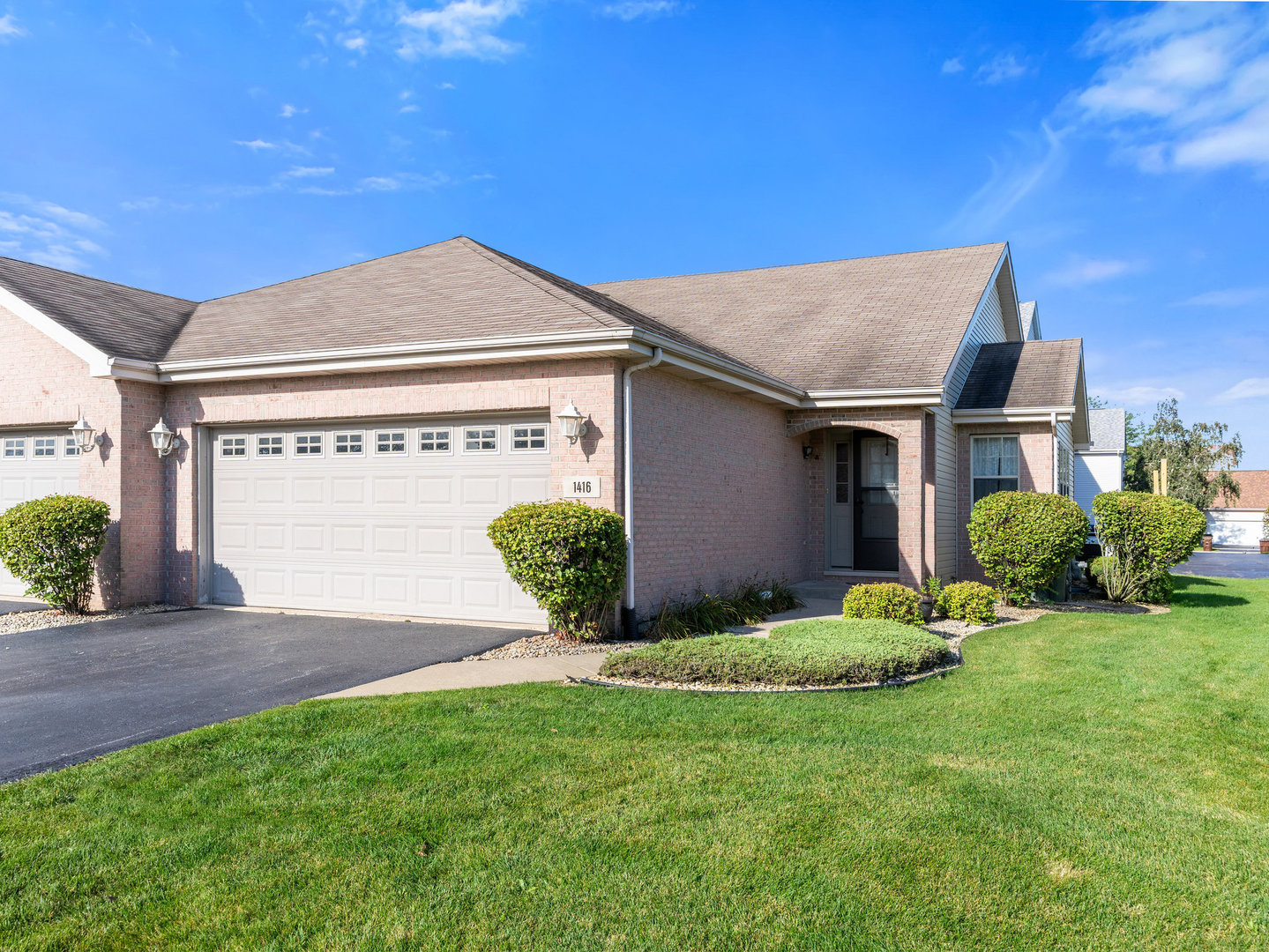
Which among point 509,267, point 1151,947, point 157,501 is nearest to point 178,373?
point 157,501

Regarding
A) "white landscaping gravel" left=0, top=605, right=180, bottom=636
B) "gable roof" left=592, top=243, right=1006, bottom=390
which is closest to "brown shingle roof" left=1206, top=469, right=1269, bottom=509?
"gable roof" left=592, top=243, right=1006, bottom=390

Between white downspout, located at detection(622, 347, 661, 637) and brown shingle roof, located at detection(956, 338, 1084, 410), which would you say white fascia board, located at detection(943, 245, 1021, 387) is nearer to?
brown shingle roof, located at detection(956, 338, 1084, 410)

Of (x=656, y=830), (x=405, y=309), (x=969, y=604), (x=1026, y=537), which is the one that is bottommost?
(x=656, y=830)

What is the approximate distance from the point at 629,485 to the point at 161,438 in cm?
688

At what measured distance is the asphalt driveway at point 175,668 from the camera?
5725 millimetres

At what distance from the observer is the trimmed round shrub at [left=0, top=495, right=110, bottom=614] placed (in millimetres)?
10641

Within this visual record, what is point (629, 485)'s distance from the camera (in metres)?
9.40

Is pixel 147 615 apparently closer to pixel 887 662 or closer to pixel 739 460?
pixel 739 460

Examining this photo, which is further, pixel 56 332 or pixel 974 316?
pixel 974 316

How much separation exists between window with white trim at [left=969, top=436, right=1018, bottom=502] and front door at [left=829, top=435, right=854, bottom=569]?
236 cm

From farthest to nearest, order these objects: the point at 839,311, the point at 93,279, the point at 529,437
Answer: the point at 839,311 → the point at 93,279 → the point at 529,437

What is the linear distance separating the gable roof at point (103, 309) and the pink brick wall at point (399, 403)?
3.39 ft

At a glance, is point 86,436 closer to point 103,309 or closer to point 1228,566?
point 103,309

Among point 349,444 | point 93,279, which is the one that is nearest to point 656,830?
point 349,444
